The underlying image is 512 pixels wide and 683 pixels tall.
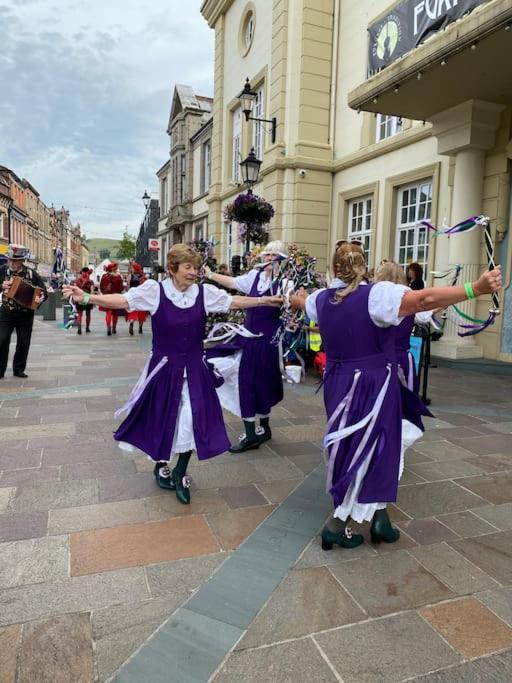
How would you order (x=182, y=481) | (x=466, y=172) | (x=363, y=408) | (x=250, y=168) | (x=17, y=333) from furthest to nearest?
(x=250, y=168) → (x=466, y=172) → (x=17, y=333) → (x=182, y=481) → (x=363, y=408)

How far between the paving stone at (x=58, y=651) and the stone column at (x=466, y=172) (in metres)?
8.43

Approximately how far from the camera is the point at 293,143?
14242mm

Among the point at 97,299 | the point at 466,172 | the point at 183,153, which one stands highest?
the point at 183,153

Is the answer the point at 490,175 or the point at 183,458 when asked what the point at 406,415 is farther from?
the point at 490,175

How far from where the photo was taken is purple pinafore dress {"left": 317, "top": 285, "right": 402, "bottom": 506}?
2885mm

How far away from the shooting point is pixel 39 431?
207 inches

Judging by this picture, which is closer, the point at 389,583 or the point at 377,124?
the point at 389,583

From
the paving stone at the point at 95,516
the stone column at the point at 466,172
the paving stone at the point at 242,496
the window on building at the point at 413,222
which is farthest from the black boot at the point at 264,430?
the window on building at the point at 413,222

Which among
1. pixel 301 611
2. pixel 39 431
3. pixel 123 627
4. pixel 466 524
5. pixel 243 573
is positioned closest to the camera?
pixel 123 627

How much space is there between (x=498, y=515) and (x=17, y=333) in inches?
277

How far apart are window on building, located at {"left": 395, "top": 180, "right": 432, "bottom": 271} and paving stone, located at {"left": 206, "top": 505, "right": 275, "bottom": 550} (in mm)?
8775

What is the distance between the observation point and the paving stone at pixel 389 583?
2.53 metres

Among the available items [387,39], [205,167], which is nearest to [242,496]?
[387,39]

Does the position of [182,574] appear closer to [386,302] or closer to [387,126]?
[386,302]
